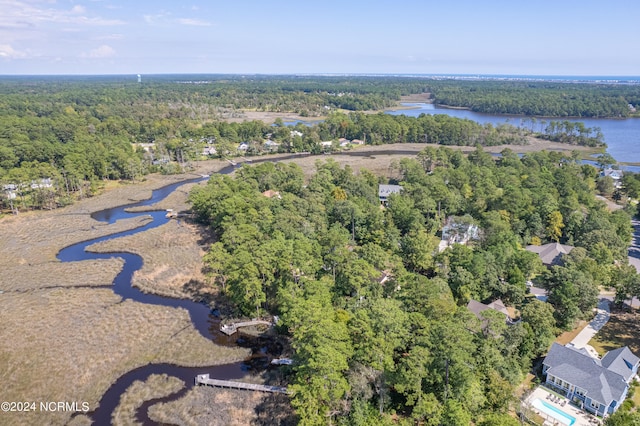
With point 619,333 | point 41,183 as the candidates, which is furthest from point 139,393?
point 41,183

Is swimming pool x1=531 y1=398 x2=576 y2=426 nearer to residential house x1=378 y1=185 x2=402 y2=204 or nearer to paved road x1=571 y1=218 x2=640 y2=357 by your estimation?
paved road x1=571 y1=218 x2=640 y2=357

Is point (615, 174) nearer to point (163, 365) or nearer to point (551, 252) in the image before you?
point (551, 252)

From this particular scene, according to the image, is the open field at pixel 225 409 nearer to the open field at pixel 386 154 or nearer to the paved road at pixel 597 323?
the paved road at pixel 597 323

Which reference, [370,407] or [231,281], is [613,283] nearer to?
[370,407]

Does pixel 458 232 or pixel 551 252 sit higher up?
pixel 458 232

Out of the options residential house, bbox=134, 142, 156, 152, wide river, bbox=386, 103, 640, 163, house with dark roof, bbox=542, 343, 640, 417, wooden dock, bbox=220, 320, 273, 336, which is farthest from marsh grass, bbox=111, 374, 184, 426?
wide river, bbox=386, 103, 640, 163

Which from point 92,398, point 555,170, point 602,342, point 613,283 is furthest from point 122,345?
point 555,170

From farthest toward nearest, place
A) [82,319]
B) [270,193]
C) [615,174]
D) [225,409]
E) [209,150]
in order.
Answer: [209,150] → [615,174] → [270,193] → [82,319] → [225,409]
